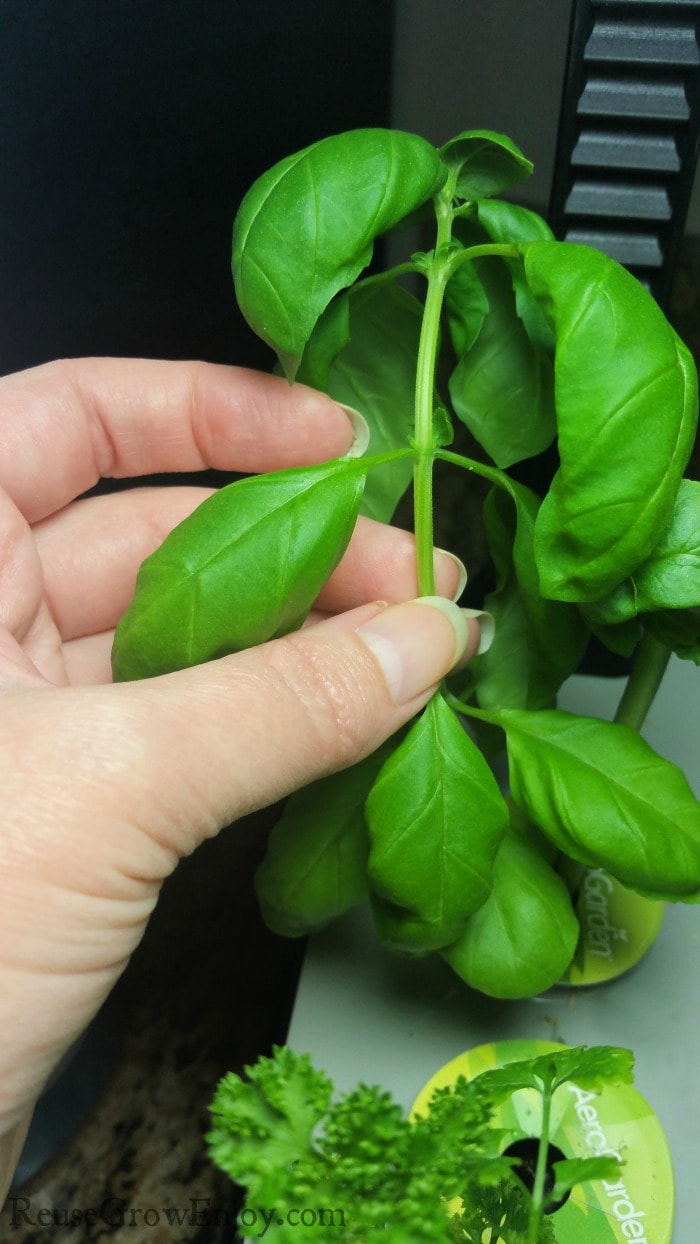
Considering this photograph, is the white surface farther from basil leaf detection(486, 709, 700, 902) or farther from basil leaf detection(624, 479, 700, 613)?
basil leaf detection(624, 479, 700, 613)

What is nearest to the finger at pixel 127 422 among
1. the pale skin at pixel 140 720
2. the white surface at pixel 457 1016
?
the pale skin at pixel 140 720

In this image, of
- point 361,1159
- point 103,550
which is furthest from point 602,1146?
point 103,550

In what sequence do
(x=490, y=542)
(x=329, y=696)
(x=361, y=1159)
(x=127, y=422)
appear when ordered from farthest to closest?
(x=127, y=422) < (x=490, y=542) < (x=329, y=696) < (x=361, y=1159)

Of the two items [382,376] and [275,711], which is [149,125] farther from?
[275,711]

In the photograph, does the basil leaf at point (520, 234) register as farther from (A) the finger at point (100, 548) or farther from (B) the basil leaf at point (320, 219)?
(A) the finger at point (100, 548)

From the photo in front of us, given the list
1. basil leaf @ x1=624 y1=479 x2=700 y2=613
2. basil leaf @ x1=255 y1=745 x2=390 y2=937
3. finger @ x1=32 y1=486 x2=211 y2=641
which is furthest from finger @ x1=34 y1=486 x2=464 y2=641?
basil leaf @ x1=624 y1=479 x2=700 y2=613

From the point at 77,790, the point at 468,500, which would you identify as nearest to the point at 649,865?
the point at 77,790

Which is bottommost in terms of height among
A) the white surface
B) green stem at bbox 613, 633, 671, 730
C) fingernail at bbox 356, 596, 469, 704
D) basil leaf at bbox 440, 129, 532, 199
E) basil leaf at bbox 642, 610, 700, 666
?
the white surface

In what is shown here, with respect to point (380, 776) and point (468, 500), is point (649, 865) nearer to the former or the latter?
point (380, 776)
